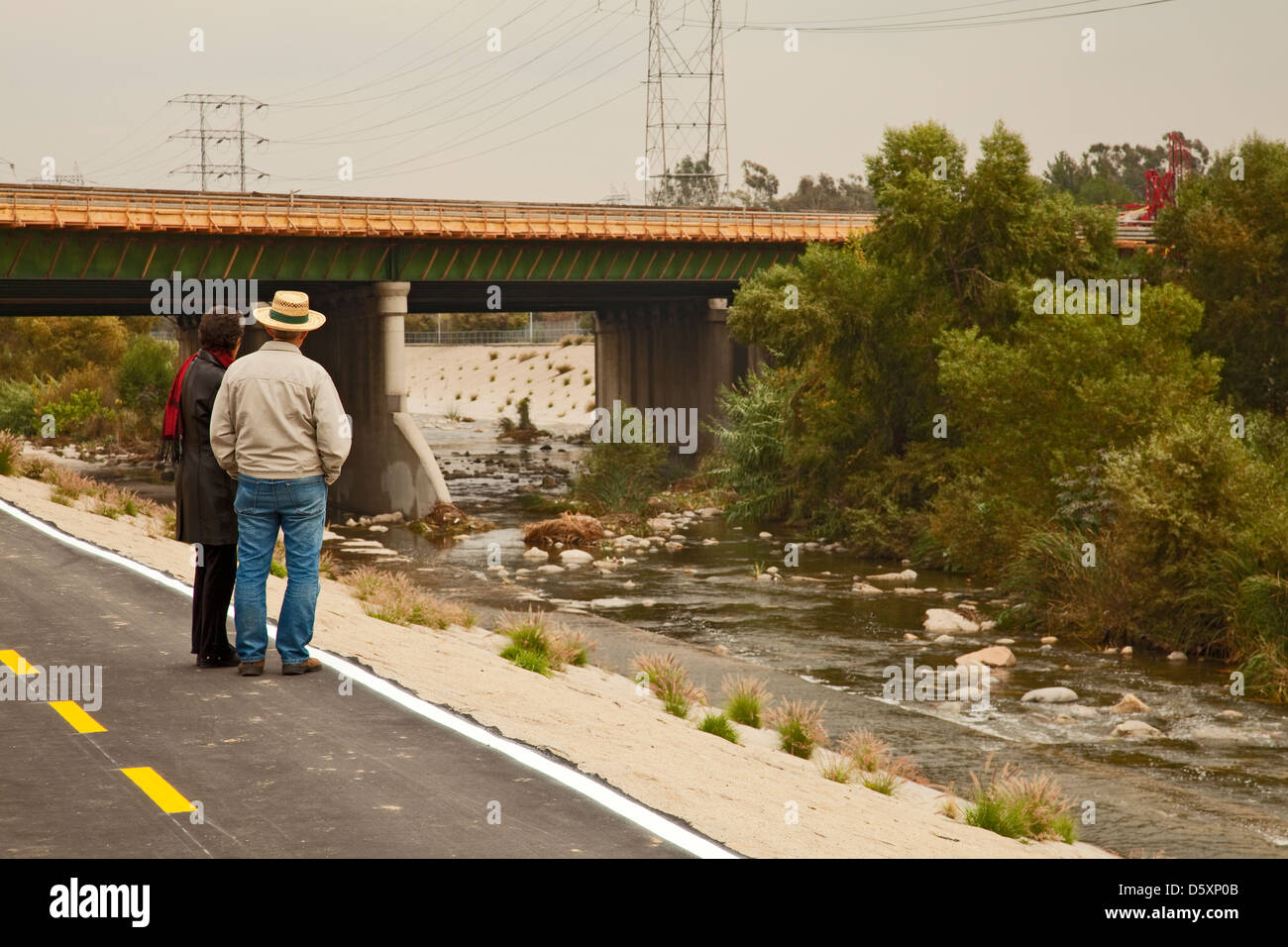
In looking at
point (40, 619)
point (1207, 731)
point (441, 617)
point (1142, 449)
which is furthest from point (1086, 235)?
point (40, 619)

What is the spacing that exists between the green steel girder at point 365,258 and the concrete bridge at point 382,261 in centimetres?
5

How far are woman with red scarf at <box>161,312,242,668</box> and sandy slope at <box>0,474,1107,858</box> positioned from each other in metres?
1.64

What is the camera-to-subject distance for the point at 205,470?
1073 cm

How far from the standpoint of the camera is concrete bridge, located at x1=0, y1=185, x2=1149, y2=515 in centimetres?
4028

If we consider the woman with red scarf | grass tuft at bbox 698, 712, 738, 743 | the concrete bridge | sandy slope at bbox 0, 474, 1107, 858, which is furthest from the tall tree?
the woman with red scarf

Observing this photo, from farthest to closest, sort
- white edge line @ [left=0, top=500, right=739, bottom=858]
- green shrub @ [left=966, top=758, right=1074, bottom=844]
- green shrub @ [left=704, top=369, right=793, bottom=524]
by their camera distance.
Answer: green shrub @ [left=704, top=369, right=793, bottom=524]
green shrub @ [left=966, top=758, right=1074, bottom=844]
white edge line @ [left=0, top=500, right=739, bottom=858]

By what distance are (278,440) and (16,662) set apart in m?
3.43

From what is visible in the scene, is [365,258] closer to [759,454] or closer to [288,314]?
[759,454]

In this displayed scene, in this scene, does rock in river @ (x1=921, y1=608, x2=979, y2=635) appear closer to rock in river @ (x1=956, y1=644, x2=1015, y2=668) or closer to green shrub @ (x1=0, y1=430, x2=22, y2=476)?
rock in river @ (x1=956, y1=644, x2=1015, y2=668)

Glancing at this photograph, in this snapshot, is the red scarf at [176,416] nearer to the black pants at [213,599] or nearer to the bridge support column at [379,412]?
the black pants at [213,599]

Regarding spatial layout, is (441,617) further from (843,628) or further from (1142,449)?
(1142,449)

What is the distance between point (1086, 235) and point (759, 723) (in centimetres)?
2592

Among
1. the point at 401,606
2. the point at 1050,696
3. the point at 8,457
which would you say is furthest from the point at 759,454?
the point at 401,606
